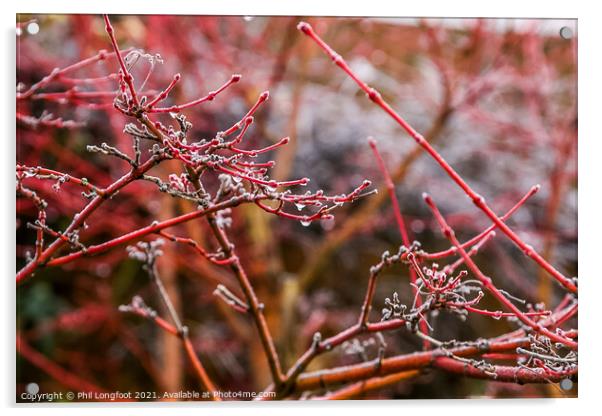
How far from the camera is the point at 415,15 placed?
1.05 metres

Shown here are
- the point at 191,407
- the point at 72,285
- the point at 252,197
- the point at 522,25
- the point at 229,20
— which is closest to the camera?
the point at 252,197

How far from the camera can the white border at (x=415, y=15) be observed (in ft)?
3.20

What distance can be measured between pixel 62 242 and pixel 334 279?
3.76 ft

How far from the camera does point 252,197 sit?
54cm

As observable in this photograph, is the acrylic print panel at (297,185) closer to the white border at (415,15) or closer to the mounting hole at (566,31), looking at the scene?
the mounting hole at (566,31)

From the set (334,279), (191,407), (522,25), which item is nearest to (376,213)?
(334,279)

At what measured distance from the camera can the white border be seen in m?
0.98

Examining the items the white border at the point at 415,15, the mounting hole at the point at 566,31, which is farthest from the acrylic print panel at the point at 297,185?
the white border at the point at 415,15

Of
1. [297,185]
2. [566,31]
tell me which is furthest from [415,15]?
[297,185]

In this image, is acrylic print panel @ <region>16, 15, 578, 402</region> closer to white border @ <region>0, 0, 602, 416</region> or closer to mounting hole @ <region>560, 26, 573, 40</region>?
mounting hole @ <region>560, 26, 573, 40</region>

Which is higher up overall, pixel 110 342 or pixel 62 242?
pixel 62 242

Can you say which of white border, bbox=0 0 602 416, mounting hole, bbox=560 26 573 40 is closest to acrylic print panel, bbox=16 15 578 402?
mounting hole, bbox=560 26 573 40
